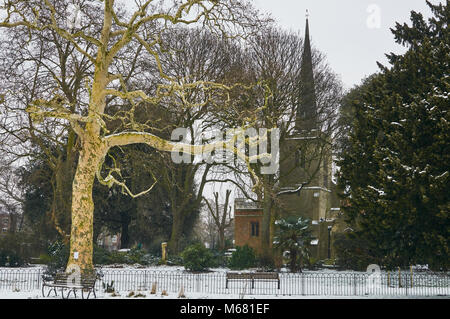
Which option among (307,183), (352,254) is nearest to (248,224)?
(307,183)

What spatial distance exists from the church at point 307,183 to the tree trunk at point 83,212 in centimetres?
1494

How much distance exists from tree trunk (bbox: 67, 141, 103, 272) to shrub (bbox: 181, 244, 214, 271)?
30.3ft

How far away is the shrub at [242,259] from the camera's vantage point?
31.3 meters

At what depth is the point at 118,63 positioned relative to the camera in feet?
94.1

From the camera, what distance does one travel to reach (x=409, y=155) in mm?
21328

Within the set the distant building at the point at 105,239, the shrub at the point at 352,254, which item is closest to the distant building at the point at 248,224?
the distant building at the point at 105,239

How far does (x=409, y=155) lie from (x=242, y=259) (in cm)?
1393

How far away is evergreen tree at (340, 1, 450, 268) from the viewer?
20391mm

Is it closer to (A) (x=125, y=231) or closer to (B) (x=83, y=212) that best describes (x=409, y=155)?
(B) (x=83, y=212)

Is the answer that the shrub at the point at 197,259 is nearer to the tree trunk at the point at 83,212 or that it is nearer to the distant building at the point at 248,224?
the tree trunk at the point at 83,212
